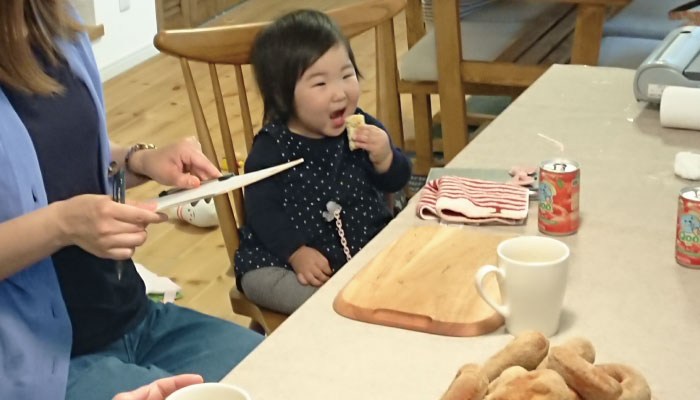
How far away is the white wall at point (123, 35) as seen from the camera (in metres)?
4.87

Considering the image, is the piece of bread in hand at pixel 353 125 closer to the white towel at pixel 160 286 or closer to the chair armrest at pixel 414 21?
the white towel at pixel 160 286

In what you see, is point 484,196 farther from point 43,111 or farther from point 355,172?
point 43,111

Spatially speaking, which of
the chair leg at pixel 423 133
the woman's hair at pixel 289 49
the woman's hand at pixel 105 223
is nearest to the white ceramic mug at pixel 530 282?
the woman's hand at pixel 105 223

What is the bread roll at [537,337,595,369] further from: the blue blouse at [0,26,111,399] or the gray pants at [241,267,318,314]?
the gray pants at [241,267,318,314]

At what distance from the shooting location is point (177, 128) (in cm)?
431

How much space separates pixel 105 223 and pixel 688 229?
78cm

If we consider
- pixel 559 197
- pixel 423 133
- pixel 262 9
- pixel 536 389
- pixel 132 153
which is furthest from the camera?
pixel 262 9

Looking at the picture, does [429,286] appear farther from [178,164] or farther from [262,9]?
[262,9]

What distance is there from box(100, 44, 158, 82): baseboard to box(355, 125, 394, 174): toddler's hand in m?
3.22

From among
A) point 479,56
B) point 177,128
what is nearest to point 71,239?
point 479,56

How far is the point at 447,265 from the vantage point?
134 cm

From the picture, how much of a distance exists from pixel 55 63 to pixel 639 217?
0.94 meters

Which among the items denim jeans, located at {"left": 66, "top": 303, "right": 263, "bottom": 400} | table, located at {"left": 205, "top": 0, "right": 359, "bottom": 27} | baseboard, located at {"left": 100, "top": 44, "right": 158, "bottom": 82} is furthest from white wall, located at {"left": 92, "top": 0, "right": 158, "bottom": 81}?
denim jeans, located at {"left": 66, "top": 303, "right": 263, "bottom": 400}

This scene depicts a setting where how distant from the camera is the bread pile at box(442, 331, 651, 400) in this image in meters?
0.89
